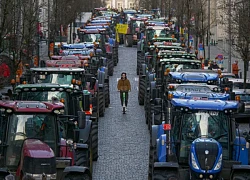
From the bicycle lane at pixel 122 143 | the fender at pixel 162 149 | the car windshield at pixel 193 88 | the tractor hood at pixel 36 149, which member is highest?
the car windshield at pixel 193 88

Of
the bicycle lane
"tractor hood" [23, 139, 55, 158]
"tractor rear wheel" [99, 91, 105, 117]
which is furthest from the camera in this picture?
"tractor rear wheel" [99, 91, 105, 117]

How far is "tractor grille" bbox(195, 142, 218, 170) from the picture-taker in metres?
19.3

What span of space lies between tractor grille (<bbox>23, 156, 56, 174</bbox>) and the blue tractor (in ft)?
7.78

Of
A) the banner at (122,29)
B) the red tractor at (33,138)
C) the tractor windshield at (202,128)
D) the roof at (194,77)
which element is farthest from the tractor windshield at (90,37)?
the red tractor at (33,138)

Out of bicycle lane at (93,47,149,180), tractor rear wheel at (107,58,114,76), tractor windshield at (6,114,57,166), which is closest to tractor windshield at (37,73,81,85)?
bicycle lane at (93,47,149,180)

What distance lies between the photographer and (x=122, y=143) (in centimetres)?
3062

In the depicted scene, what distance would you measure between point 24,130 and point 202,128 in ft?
12.4

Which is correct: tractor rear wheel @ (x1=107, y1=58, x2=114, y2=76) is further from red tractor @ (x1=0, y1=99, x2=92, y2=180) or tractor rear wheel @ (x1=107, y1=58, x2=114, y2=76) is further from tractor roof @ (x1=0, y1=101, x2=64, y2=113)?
tractor roof @ (x1=0, y1=101, x2=64, y2=113)

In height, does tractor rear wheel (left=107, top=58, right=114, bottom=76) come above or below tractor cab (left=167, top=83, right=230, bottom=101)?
below

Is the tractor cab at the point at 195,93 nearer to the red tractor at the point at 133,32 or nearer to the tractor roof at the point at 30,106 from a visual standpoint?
the tractor roof at the point at 30,106

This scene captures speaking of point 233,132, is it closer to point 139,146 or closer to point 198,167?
point 198,167

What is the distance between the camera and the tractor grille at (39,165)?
59.7 feet

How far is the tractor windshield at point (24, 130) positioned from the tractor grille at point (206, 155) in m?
3.02

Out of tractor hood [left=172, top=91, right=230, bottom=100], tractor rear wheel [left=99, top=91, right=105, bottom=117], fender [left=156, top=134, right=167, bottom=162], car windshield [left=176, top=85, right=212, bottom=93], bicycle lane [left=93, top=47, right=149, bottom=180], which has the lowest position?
bicycle lane [left=93, top=47, right=149, bottom=180]
